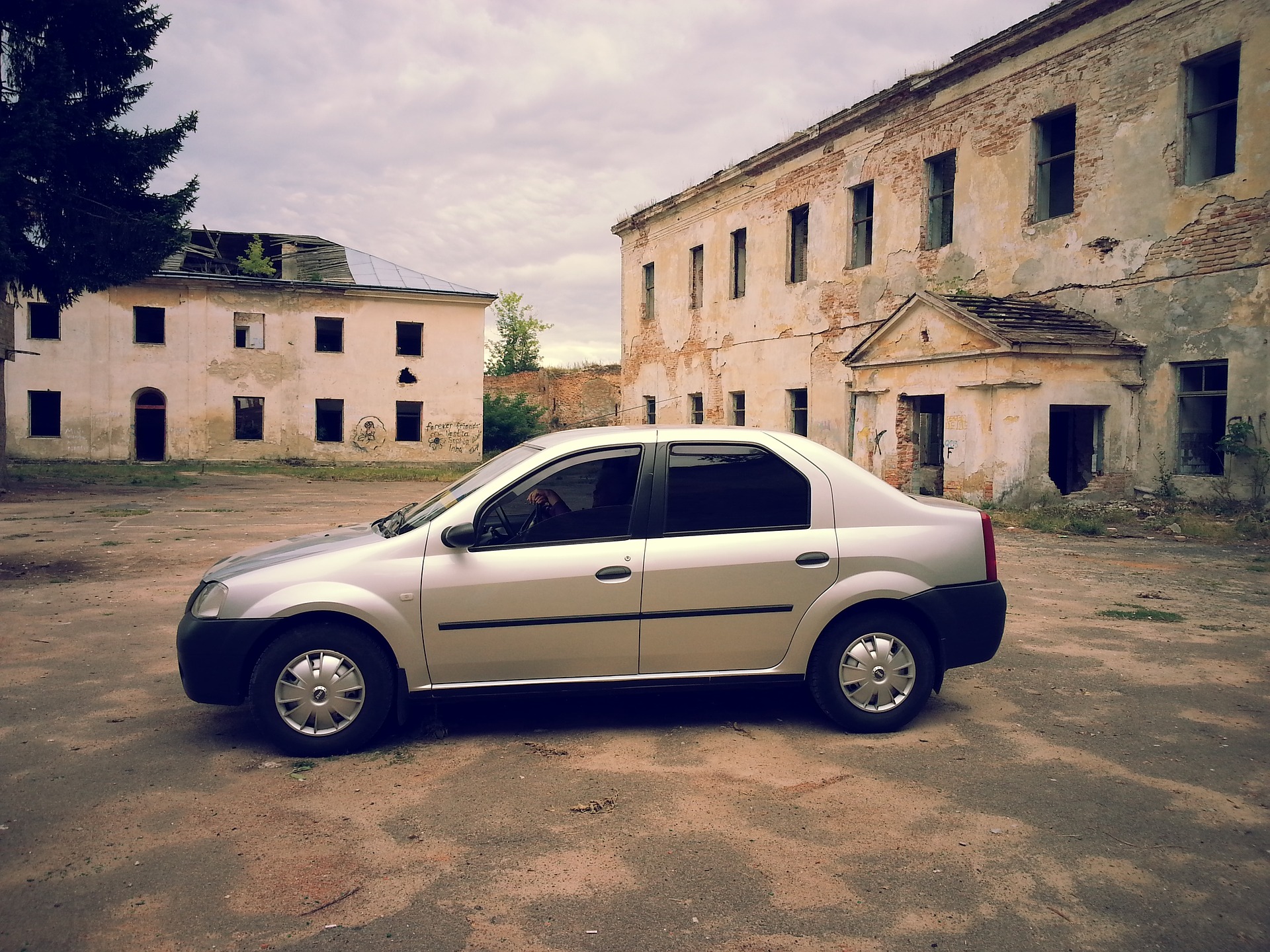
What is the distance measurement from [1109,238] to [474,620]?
14.9 metres

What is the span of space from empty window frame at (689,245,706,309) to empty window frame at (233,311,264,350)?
1724 cm

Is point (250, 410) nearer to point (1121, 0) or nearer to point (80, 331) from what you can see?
point (80, 331)

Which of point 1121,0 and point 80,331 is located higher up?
point 1121,0

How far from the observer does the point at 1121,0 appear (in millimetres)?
15383

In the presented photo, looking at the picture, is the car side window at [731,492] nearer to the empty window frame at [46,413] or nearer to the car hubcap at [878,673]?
the car hubcap at [878,673]

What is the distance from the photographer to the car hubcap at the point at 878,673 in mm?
4824

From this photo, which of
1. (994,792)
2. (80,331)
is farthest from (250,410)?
(994,792)

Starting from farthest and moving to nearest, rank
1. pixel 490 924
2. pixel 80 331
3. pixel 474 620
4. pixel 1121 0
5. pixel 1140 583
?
pixel 80 331 → pixel 1121 0 → pixel 1140 583 → pixel 474 620 → pixel 490 924

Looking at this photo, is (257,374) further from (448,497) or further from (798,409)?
(448,497)

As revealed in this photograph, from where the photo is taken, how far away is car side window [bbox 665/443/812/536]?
4.84 metres

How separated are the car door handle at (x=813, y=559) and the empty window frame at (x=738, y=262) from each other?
74.1ft

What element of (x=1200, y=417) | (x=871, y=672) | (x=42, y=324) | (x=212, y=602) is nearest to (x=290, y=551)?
(x=212, y=602)

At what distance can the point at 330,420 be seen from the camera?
36312 mm

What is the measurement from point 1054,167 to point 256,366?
2853cm
